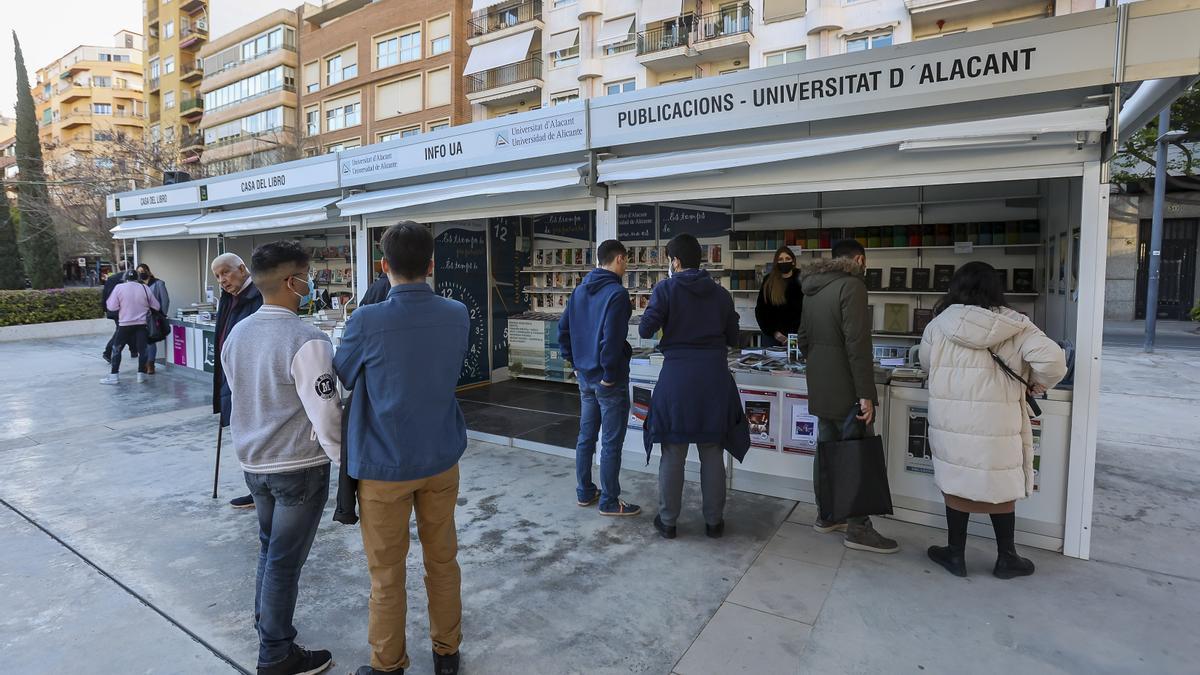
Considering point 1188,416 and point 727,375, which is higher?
point 727,375

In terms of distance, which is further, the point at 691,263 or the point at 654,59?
the point at 654,59

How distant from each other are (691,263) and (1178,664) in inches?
107

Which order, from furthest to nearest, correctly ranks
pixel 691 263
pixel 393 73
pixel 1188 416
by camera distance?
pixel 393 73 → pixel 1188 416 → pixel 691 263

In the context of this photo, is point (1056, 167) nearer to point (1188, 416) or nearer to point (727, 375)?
point (727, 375)

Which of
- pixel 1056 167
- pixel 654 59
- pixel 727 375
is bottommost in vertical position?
pixel 727 375

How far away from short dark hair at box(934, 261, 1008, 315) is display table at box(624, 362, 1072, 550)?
0.77 metres

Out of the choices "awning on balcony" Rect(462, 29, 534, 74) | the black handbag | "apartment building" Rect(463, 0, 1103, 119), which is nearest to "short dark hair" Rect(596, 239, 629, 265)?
the black handbag

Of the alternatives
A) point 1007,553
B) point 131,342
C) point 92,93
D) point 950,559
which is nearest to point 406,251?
point 950,559

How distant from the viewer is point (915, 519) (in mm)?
3975

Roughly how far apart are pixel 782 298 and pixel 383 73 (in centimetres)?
2960

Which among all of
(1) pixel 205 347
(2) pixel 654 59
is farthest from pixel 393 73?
(1) pixel 205 347

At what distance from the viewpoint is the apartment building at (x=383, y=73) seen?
1115 inches

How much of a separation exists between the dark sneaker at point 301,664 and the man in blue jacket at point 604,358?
76.4 inches

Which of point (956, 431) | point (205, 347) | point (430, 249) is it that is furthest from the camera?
point (205, 347)
